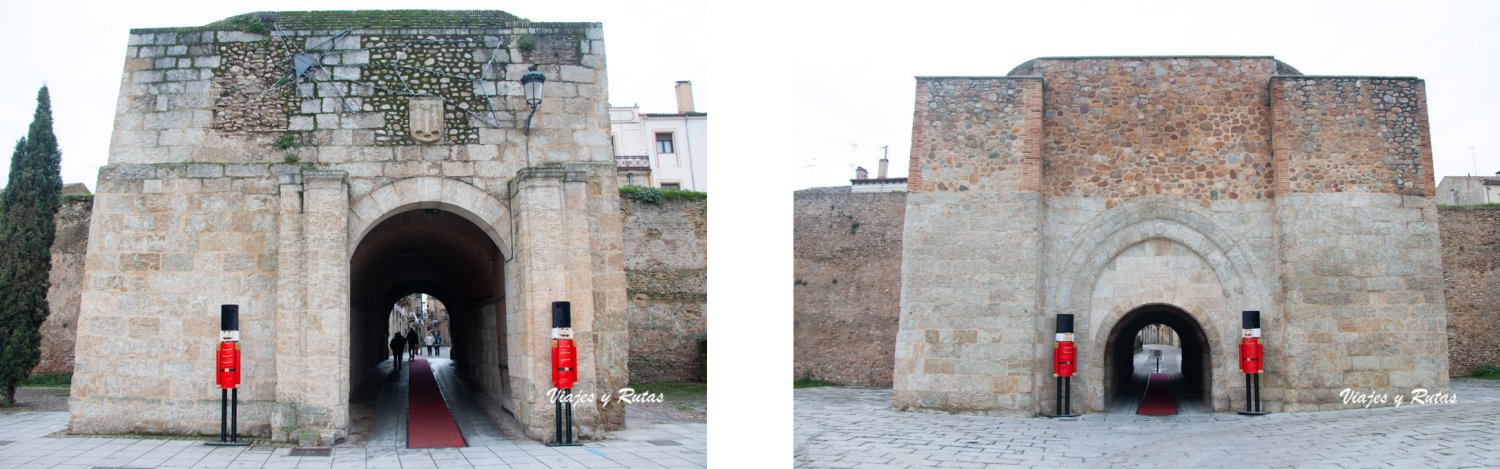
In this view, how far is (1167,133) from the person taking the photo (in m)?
10.6

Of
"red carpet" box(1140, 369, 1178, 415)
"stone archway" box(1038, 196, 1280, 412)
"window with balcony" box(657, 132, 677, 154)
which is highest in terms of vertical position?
"window with balcony" box(657, 132, 677, 154)

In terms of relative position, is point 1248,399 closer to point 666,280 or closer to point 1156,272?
point 1156,272

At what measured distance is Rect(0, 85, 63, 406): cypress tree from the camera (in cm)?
994

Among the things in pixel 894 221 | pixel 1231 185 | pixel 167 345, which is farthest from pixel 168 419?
pixel 894 221

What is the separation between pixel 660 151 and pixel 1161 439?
35.0 ft

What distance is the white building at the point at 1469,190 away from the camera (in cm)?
1756

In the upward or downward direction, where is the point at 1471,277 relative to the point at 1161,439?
upward

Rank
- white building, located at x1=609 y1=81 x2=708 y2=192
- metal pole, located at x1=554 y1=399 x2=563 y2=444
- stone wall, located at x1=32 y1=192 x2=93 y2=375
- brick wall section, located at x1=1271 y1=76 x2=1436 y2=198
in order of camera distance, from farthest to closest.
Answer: white building, located at x1=609 y1=81 x2=708 y2=192 → stone wall, located at x1=32 y1=192 x2=93 y2=375 → brick wall section, located at x1=1271 y1=76 x2=1436 y2=198 → metal pole, located at x1=554 y1=399 x2=563 y2=444

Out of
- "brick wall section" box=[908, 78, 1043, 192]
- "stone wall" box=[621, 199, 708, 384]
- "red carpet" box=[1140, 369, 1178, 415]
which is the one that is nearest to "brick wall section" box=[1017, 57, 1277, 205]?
"brick wall section" box=[908, 78, 1043, 192]

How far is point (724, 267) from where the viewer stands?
5.47 m

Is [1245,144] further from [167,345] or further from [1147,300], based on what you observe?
[167,345]

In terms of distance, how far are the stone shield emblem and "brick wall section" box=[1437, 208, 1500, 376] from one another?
15.9m

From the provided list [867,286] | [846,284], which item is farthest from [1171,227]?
[846,284]

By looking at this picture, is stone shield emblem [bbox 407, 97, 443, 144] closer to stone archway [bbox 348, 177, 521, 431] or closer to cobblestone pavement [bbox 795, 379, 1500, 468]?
stone archway [bbox 348, 177, 521, 431]
